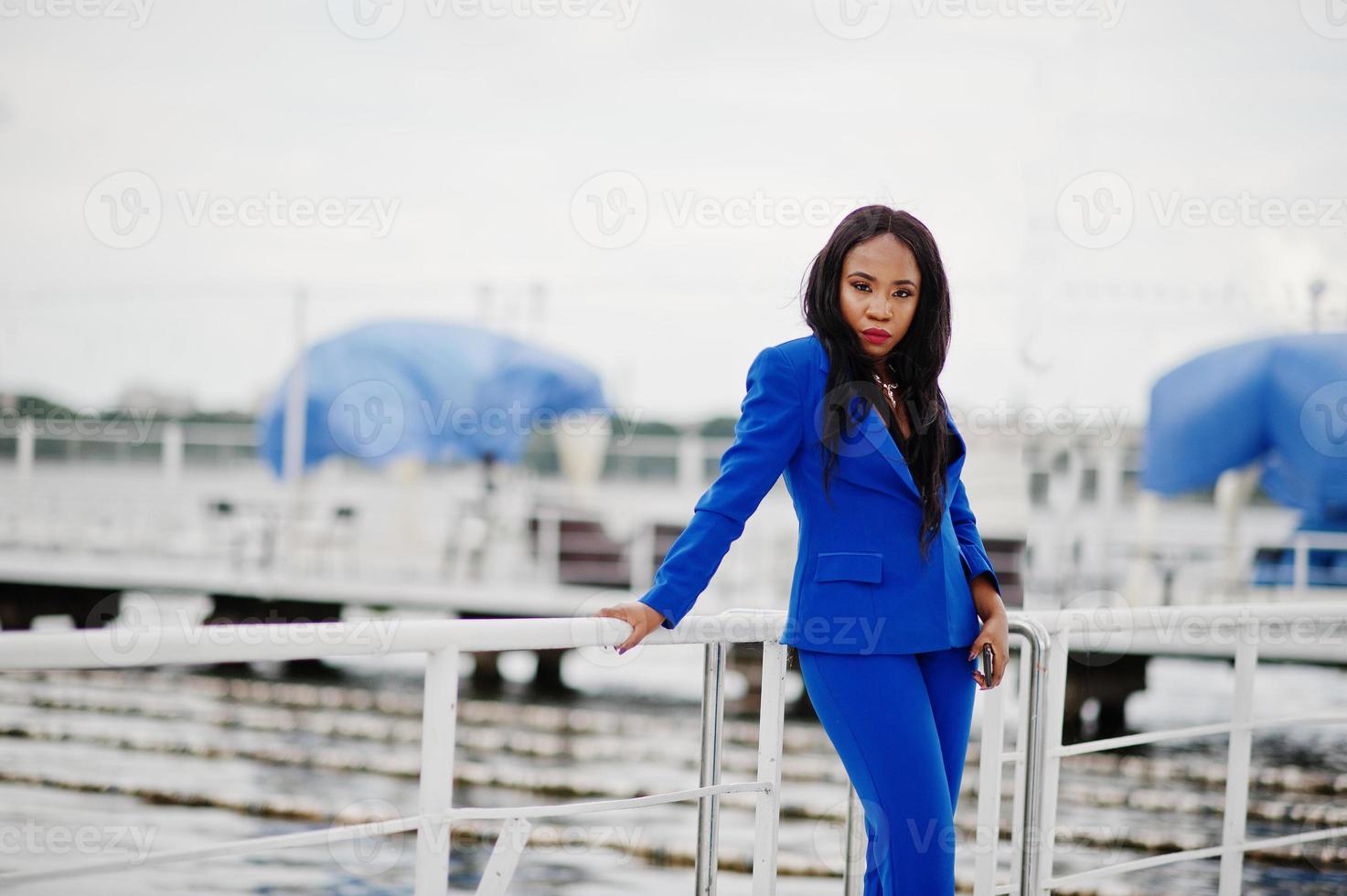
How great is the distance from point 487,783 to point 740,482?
7029 mm

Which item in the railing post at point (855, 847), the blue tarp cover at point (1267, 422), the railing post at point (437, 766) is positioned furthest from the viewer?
the blue tarp cover at point (1267, 422)

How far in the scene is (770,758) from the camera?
7.26 ft

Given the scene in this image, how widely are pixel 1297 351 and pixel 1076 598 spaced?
2.75 meters

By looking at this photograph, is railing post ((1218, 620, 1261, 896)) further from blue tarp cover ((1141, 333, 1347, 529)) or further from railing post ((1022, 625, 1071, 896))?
blue tarp cover ((1141, 333, 1347, 529))

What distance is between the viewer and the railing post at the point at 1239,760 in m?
2.99

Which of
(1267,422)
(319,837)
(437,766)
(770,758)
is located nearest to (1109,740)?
(770,758)

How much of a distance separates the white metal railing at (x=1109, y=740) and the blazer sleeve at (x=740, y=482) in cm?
60

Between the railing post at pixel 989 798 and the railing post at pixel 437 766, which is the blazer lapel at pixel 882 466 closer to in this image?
the railing post at pixel 989 798

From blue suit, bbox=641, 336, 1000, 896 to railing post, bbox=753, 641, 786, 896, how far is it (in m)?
0.15

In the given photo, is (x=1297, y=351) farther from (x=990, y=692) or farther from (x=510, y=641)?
(x=510, y=641)

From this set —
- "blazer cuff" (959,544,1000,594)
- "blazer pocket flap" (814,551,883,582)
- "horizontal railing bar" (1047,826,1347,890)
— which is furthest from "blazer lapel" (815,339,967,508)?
"horizontal railing bar" (1047,826,1347,890)

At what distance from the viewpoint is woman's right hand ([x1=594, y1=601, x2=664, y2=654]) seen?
1910mm

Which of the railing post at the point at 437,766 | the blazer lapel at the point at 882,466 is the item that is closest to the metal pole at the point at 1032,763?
the blazer lapel at the point at 882,466

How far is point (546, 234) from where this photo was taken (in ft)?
69.5
